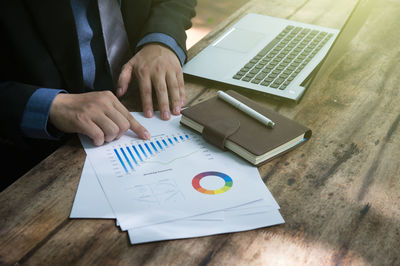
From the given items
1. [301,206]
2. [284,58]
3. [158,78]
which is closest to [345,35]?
[284,58]

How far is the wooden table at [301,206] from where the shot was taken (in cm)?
65

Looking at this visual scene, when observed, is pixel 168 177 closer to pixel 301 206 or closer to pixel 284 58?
pixel 301 206

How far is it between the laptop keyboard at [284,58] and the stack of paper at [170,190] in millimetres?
307

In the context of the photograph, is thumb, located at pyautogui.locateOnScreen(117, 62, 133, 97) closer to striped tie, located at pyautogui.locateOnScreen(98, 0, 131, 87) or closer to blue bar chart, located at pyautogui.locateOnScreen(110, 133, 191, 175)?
striped tie, located at pyautogui.locateOnScreen(98, 0, 131, 87)

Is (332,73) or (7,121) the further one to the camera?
(332,73)

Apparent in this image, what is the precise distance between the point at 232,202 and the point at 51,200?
33cm

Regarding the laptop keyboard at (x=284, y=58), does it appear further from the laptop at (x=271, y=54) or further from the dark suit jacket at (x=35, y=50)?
the dark suit jacket at (x=35, y=50)

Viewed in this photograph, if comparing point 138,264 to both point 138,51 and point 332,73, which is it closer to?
point 138,51

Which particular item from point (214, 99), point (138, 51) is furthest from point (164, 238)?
point (138, 51)

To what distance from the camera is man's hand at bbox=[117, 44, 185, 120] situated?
100 centimetres

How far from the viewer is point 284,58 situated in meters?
1.20

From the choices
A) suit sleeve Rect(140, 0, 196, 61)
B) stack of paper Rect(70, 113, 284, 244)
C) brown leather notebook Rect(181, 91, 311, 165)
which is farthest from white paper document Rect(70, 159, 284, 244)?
suit sleeve Rect(140, 0, 196, 61)

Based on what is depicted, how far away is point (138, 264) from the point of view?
0.62 metres

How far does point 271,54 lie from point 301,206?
603mm
